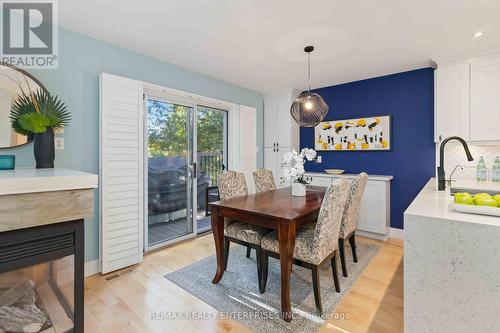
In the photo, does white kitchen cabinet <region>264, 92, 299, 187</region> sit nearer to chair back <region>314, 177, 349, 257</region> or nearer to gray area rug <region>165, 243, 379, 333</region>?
gray area rug <region>165, 243, 379, 333</region>

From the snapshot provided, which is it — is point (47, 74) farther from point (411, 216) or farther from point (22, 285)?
point (411, 216)

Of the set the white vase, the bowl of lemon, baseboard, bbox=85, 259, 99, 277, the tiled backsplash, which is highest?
the tiled backsplash

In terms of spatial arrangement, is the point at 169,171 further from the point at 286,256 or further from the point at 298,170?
the point at 286,256

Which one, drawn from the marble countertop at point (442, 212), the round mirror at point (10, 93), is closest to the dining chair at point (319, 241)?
the marble countertop at point (442, 212)

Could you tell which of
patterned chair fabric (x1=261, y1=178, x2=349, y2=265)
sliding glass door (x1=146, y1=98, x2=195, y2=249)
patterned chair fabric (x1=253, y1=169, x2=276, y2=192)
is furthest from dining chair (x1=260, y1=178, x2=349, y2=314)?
sliding glass door (x1=146, y1=98, x2=195, y2=249)

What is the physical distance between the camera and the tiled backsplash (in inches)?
119

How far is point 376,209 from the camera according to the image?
3561mm

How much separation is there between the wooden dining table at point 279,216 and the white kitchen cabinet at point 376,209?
1.29 meters

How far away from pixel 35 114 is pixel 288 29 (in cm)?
236

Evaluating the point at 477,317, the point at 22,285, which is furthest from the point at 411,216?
the point at 22,285

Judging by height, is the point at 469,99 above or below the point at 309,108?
above

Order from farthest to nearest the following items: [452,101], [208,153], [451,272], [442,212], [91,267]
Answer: [208,153] → [452,101] → [91,267] → [442,212] → [451,272]

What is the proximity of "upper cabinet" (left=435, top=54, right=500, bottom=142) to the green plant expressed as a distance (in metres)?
4.28

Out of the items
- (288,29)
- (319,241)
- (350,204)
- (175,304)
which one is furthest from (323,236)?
(288,29)
